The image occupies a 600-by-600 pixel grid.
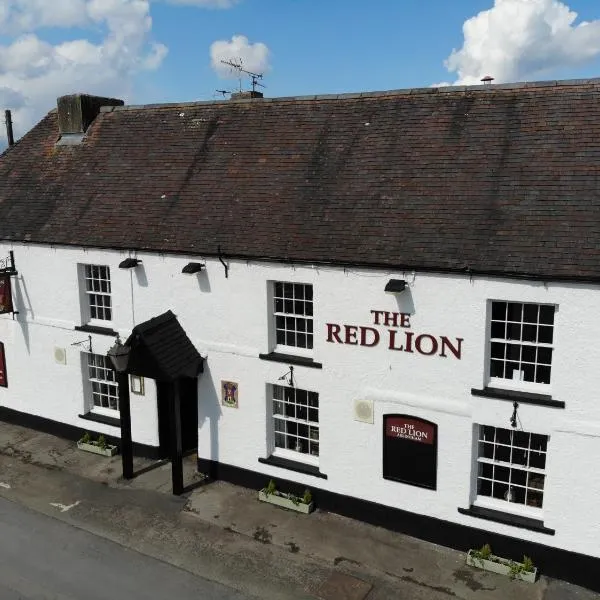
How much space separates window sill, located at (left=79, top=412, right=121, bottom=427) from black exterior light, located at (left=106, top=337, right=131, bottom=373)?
332cm

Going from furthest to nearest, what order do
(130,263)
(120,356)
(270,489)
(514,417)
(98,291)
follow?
(98,291) < (130,263) < (270,489) < (120,356) < (514,417)

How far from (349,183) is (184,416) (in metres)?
7.17

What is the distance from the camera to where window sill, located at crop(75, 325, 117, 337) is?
15143mm

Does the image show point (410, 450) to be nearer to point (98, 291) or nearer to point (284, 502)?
point (284, 502)

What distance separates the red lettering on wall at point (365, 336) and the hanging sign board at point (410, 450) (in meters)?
1.46

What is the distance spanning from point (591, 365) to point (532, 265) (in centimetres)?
189

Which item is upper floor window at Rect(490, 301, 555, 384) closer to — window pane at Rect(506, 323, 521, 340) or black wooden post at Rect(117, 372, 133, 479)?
window pane at Rect(506, 323, 521, 340)

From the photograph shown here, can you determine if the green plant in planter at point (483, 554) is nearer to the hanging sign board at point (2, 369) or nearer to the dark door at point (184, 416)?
the dark door at point (184, 416)

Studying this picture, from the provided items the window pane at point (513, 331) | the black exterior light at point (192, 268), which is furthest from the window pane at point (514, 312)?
the black exterior light at point (192, 268)

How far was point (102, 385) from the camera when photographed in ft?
53.2

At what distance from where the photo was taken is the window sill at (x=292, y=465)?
511 inches

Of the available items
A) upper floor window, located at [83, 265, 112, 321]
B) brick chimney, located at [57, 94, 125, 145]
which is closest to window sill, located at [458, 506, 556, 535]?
upper floor window, located at [83, 265, 112, 321]

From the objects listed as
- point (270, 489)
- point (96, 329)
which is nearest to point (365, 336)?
point (270, 489)

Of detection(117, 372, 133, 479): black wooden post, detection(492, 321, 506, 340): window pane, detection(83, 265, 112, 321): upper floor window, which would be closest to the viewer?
detection(492, 321, 506, 340): window pane
